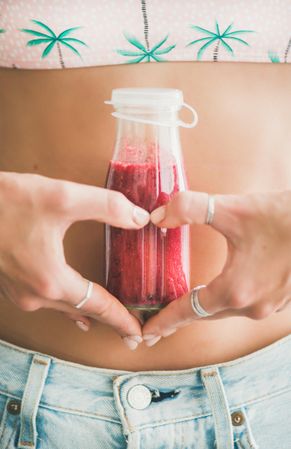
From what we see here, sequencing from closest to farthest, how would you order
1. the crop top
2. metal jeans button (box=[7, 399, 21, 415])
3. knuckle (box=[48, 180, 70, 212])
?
knuckle (box=[48, 180, 70, 212]) < the crop top < metal jeans button (box=[7, 399, 21, 415])

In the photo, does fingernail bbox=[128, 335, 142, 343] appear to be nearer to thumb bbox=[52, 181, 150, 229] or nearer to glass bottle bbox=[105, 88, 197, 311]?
glass bottle bbox=[105, 88, 197, 311]

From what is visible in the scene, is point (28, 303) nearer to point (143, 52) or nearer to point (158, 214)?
point (158, 214)

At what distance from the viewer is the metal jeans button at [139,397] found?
2.83 ft

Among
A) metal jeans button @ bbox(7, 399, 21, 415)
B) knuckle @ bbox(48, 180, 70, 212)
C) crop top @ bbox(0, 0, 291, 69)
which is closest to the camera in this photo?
knuckle @ bbox(48, 180, 70, 212)

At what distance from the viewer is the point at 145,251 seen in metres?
0.76

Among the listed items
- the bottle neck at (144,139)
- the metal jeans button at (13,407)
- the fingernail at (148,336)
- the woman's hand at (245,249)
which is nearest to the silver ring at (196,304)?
A: the woman's hand at (245,249)

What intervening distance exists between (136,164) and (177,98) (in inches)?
4.5

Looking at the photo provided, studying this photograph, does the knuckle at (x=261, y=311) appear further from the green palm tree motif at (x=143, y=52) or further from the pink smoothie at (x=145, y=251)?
the green palm tree motif at (x=143, y=52)

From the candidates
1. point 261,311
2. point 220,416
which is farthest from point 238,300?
point 220,416

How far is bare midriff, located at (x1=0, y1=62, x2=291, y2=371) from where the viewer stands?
838mm

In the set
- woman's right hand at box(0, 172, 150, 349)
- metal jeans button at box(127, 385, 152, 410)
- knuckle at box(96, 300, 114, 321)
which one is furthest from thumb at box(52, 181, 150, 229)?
metal jeans button at box(127, 385, 152, 410)

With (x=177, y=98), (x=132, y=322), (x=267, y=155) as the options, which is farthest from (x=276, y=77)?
(x=132, y=322)

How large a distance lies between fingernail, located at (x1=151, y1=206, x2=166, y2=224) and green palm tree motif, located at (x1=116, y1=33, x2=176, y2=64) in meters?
0.28

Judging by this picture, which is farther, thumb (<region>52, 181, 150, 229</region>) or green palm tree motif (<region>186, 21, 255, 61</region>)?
green palm tree motif (<region>186, 21, 255, 61</region>)
